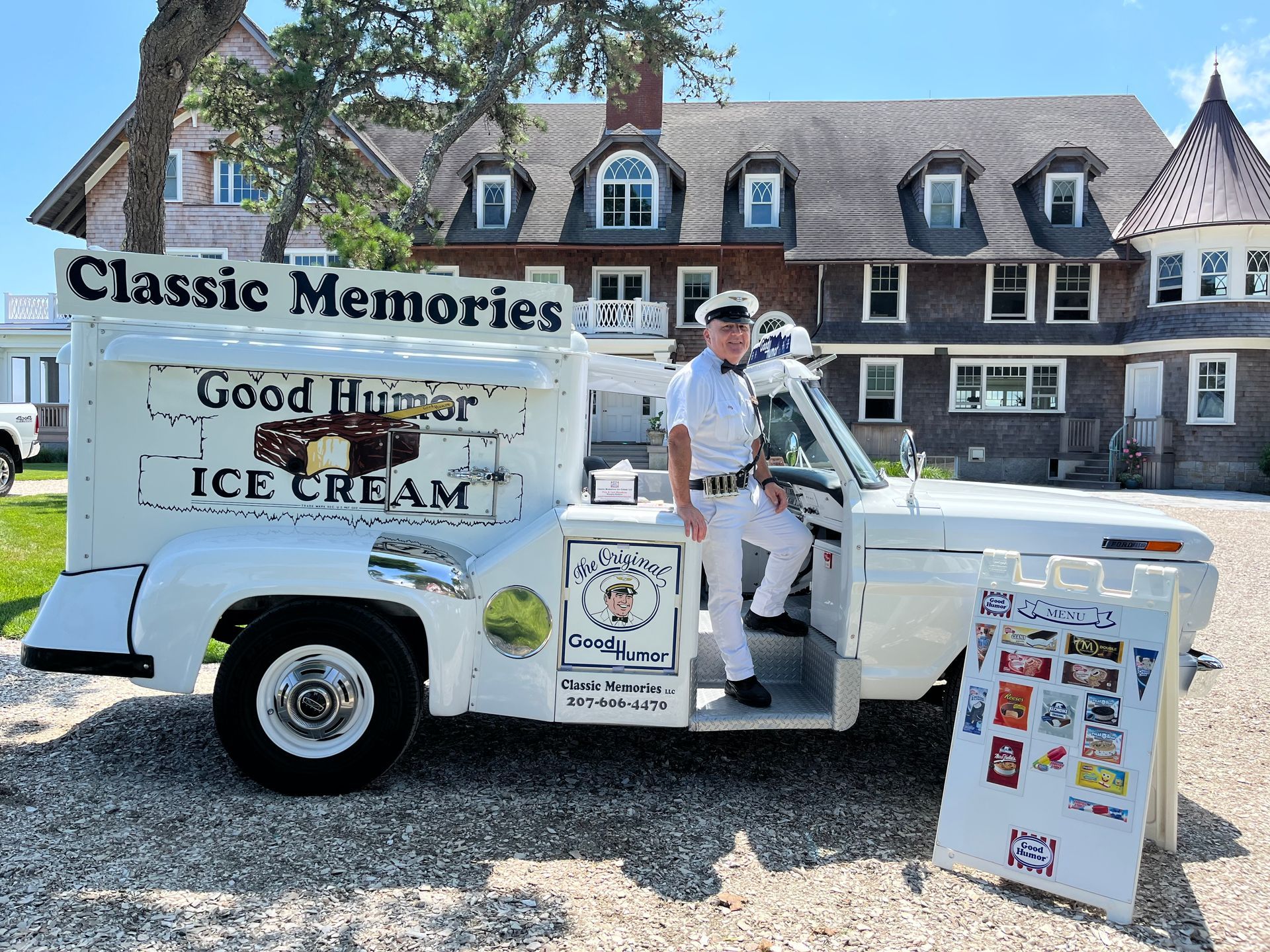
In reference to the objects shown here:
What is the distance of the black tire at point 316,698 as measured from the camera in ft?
12.9

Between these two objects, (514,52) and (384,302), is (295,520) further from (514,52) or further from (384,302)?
(514,52)

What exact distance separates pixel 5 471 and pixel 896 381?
20.6 metres

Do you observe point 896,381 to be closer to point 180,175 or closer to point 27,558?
point 27,558

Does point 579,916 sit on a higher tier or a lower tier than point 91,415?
lower

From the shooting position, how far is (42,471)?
21422mm

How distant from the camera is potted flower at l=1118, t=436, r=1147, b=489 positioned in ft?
74.8

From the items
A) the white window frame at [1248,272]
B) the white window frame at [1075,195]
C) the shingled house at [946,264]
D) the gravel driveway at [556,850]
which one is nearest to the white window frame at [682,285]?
the shingled house at [946,264]

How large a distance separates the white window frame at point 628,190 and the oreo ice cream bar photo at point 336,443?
895 inches

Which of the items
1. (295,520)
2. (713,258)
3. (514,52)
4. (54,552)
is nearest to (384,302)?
(295,520)

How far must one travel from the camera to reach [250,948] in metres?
2.90

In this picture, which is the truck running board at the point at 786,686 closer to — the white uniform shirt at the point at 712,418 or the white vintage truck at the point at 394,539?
the white vintage truck at the point at 394,539

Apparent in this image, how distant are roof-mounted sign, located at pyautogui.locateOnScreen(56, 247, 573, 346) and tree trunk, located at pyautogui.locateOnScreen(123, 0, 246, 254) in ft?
14.8

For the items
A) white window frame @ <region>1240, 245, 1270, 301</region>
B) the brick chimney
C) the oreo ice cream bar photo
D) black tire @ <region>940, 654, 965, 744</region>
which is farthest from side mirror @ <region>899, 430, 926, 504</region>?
the brick chimney

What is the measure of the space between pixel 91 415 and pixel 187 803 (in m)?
1.78
